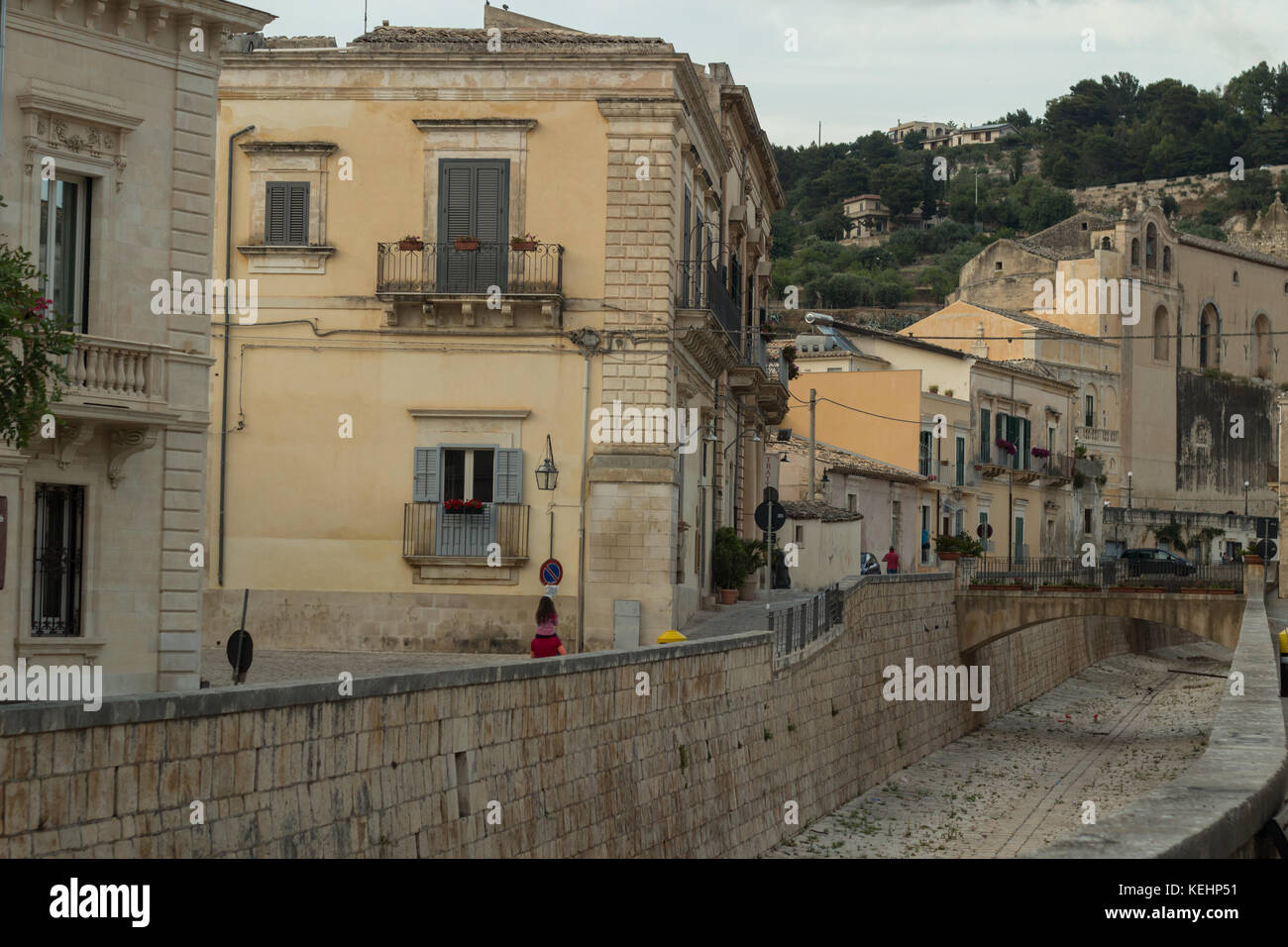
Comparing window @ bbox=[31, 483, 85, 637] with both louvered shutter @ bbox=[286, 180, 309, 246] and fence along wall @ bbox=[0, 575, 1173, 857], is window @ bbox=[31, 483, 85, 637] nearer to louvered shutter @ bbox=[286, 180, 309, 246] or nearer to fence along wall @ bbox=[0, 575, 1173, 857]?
fence along wall @ bbox=[0, 575, 1173, 857]

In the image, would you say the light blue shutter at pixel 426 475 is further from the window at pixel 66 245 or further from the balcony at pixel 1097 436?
the balcony at pixel 1097 436

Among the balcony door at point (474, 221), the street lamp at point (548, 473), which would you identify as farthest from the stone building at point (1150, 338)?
the street lamp at point (548, 473)

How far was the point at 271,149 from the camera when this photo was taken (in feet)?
84.3

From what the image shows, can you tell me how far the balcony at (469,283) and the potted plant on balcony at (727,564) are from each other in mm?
9004

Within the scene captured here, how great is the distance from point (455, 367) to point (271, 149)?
441 centimetres

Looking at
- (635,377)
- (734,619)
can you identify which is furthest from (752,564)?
(635,377)

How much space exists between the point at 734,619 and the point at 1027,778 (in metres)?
7.34

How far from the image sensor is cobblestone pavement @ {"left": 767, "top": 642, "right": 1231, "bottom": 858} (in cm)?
2453

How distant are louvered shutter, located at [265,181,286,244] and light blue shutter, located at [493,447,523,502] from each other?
479 cm

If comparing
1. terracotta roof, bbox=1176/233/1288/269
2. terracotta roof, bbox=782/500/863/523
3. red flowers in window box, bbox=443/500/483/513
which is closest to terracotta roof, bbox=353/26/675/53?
red flowers in window box, bbox=443/500/483/513

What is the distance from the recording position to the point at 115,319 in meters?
16.6

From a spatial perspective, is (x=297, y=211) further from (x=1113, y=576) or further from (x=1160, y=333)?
(x=1160, y=333)
